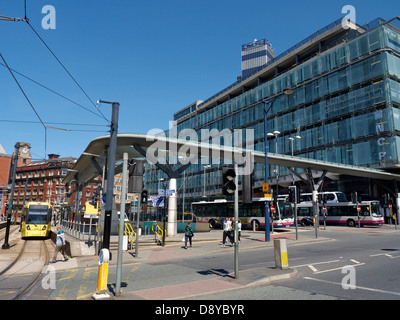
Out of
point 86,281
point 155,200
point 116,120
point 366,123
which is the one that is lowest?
point 86,281

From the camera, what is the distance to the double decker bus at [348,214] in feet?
115

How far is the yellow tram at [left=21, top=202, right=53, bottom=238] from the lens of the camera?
26562mm

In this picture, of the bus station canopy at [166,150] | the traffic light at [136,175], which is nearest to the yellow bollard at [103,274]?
the traffic light at [136,175]

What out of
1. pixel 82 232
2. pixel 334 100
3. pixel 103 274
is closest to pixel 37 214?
Result: pixel 82 232

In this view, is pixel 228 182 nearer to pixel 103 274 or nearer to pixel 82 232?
pixel 103 274

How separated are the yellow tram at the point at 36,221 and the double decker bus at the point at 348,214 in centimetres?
2775

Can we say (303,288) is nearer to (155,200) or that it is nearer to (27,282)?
(27,282)

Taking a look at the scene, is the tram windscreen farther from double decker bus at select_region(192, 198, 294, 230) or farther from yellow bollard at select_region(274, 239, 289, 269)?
yellow bollard at select_region(274, 239, 289, 269)

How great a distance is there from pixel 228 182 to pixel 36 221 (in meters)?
24.0

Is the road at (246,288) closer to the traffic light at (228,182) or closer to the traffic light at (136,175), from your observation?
the traffic light at (228,182)

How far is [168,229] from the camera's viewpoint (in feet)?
88.0

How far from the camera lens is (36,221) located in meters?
27.0
